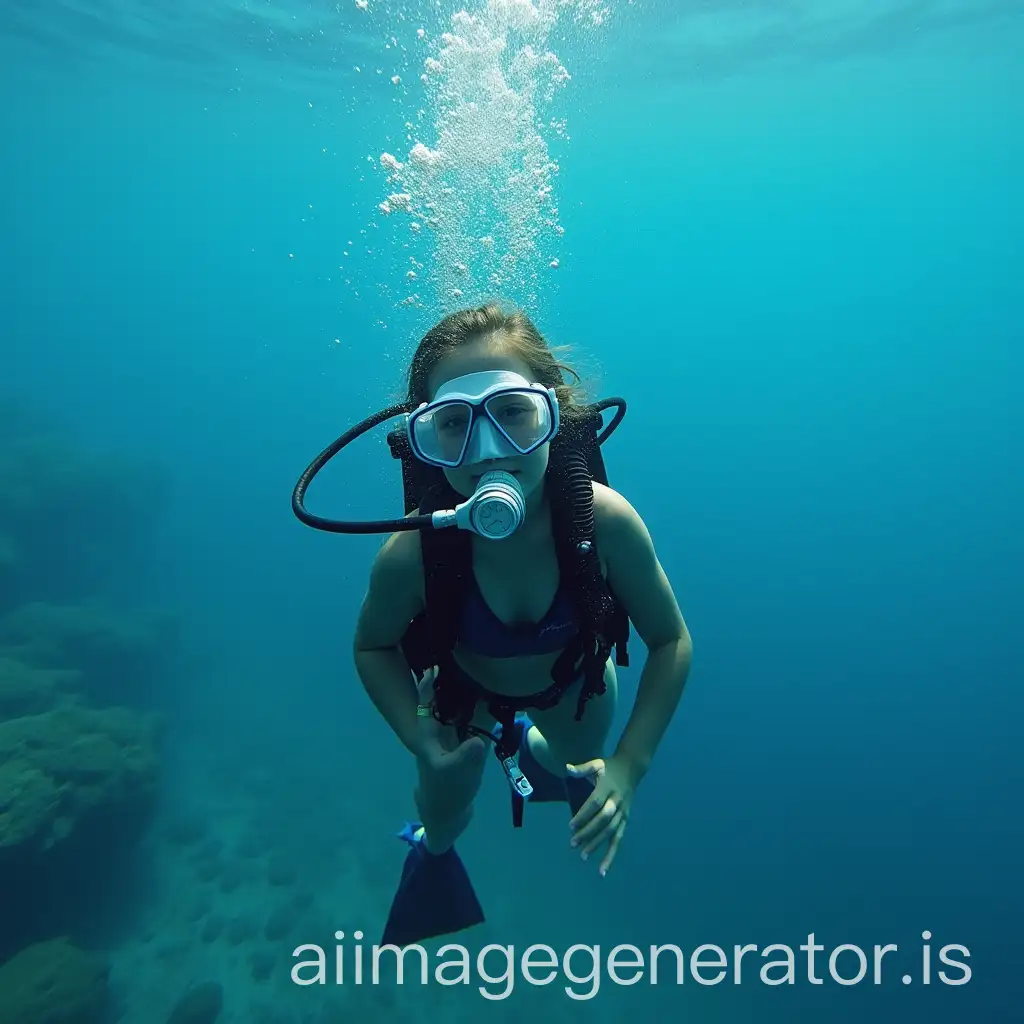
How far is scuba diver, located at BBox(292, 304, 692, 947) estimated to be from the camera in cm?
201

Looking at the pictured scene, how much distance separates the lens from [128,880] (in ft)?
34.8

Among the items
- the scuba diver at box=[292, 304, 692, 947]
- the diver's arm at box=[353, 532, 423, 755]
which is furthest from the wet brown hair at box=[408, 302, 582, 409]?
the diver's arm at box=[353, 532, 423, 755]

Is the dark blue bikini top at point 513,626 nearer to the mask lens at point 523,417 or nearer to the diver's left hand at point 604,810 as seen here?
the diver's left hand at point 604,810

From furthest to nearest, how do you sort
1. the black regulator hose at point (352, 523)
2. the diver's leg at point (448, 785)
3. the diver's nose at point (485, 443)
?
the diver's leg at point (448, 785) → the black regulator hose at point (352, 523) → the diver's nose at point (485, 443)

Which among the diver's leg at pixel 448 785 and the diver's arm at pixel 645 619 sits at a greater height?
the diver's arm at pixel 645 619

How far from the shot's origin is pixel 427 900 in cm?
393

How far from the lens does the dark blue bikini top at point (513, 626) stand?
2396 millimetres

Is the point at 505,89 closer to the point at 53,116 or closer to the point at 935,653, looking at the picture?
the point at 935,653

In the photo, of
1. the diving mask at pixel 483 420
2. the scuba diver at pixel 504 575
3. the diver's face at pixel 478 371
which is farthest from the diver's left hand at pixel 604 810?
the diving mask at pixel 483 420

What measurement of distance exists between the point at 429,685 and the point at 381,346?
115 m

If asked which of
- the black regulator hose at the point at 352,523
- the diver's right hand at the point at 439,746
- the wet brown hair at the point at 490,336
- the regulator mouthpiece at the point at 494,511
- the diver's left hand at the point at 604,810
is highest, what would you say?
the wet brown hair at the point at 490,336

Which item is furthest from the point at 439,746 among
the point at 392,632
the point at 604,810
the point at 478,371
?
the point at 478,371

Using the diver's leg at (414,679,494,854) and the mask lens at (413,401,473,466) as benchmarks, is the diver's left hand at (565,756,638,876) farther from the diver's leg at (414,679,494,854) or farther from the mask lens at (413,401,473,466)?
the mask lens at (413,401,473,466)

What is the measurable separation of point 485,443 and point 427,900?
3364 millimetres
